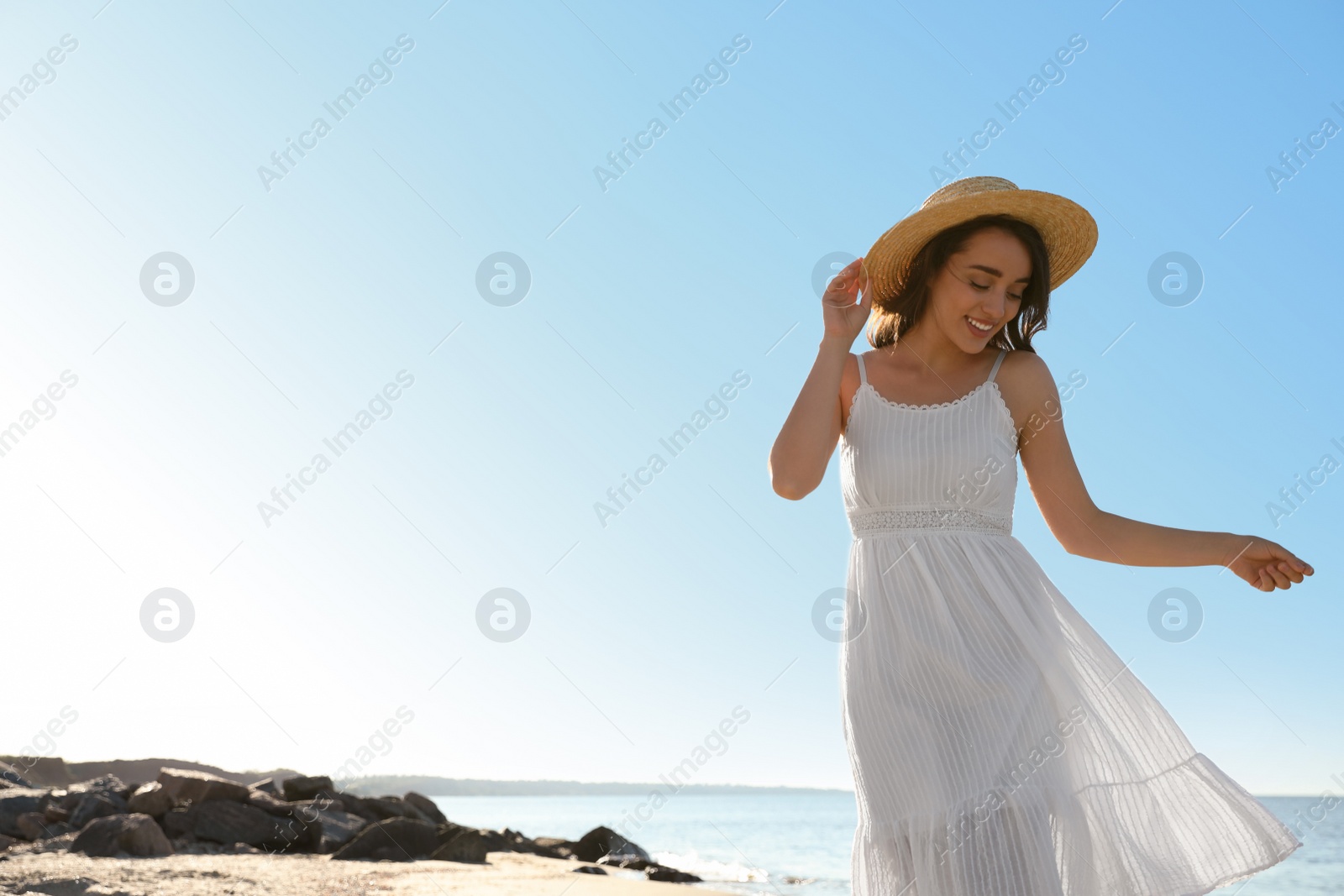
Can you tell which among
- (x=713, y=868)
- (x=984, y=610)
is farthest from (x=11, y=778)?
(x=984, y=610)

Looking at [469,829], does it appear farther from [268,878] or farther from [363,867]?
[268,878]

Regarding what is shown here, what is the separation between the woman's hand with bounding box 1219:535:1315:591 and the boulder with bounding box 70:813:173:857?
7466mm

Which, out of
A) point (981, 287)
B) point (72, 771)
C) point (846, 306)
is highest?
point (981, 287)

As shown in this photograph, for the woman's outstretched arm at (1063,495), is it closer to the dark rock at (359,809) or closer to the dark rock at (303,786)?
the dark rock at (303,786)

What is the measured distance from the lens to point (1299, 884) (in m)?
15.6

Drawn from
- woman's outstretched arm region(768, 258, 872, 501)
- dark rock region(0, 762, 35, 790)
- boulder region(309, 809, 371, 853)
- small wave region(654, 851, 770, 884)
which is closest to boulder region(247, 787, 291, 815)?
boulder region(309, 809, 371, 853)

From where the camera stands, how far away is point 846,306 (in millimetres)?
2734

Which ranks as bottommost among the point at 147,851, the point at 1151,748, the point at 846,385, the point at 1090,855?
the point at 147,851

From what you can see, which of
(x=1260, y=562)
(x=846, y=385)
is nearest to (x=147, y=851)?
(x=846, y=385)

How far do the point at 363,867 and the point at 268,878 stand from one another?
1390 millimetres

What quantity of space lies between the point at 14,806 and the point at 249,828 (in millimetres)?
1747

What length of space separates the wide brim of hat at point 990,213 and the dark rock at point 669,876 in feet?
31.6

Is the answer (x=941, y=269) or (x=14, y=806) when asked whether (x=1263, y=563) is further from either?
(x=14, y=806)

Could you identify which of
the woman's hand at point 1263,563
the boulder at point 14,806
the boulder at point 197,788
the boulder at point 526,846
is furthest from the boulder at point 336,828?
the woman's hand at point 1263,563
